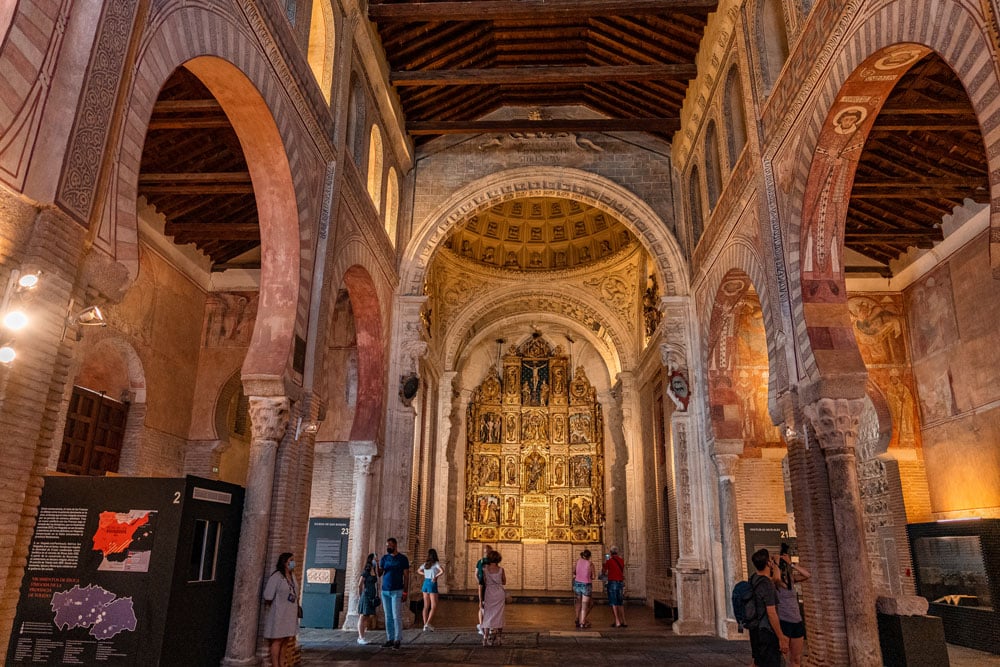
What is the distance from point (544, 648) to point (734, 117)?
8.99 meters

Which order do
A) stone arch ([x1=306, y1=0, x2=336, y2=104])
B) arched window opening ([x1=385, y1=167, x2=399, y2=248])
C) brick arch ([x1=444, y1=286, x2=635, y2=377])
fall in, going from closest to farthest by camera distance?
stone arch ([x1=306, y1=0, x2=336, y2=104])
arched window opening ([x1=385, y1=167, x2=399, y2=248])
brick arch ([x1=444, y1=286, x2=635, y2=377])

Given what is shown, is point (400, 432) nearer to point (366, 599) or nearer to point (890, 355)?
point (366, 599)

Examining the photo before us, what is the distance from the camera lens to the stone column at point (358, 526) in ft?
39.9

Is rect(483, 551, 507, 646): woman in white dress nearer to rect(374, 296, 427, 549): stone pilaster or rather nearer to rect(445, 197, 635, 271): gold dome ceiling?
rect(374, 296, 427, 549): stone pilaster

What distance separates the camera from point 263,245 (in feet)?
28.8

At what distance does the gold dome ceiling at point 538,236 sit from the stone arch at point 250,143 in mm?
11940

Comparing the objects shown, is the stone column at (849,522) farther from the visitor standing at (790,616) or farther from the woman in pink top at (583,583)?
the woman in pink top at (583,583)

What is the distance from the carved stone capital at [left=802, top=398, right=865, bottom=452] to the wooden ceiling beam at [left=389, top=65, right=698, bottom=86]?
7701 mm

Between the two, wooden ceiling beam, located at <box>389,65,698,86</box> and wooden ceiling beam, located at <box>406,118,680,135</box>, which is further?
→ wooden ceiling beam, located at <box>406,118,680,135</box>

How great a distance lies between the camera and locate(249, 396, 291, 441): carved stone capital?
8.19 meters

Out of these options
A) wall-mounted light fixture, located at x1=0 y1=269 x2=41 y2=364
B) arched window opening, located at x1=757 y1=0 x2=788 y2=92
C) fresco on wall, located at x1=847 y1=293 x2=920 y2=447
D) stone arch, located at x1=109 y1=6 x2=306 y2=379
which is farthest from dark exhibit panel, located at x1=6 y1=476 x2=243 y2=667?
fresco on wall, located at x1=847 y1=293 x2=920 y2=447

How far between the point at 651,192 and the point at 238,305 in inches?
365

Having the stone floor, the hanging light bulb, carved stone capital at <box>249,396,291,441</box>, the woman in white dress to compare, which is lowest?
the stone floor

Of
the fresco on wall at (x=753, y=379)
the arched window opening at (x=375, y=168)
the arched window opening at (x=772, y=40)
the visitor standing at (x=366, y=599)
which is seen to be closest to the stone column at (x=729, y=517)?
the fresco on wall at (x=753, y=379)
